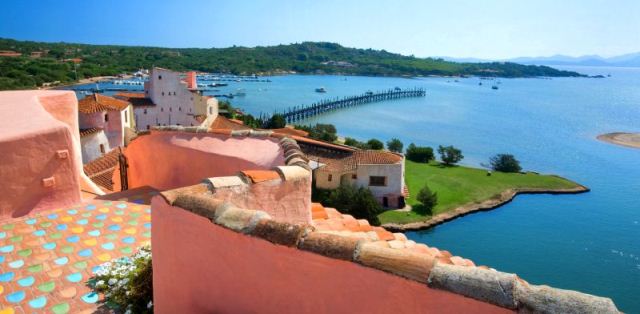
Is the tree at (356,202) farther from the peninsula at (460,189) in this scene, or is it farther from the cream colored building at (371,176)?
the cream colored building at (371,176)

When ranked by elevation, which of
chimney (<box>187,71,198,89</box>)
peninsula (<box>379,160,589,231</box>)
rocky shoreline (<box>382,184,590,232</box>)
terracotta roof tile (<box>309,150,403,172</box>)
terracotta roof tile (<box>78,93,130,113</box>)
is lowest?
rocky shoreline (<box>382,184,590,232</box>)

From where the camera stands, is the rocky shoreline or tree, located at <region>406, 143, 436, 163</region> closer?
the rocky shoreline

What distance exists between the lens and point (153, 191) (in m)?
8.05

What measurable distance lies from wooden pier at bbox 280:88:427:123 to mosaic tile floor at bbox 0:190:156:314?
193 feet

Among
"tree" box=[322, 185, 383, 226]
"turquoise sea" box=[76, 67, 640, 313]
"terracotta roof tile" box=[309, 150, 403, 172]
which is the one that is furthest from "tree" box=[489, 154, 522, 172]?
"tree" box=[322, 185, 383, 226]

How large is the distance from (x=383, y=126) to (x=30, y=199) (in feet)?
205

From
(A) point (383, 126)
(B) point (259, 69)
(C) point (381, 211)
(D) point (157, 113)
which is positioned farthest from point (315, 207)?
(B) point (259, 69)

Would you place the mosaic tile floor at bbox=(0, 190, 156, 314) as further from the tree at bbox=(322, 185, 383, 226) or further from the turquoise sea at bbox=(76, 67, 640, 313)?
the turquoise sea at bbox=(76, 67, 640, 313)

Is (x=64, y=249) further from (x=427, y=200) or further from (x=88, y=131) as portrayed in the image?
(x=427, y=200)

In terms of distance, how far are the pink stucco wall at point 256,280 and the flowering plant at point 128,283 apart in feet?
1.97

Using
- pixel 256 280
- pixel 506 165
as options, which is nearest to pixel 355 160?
pixel 506 165

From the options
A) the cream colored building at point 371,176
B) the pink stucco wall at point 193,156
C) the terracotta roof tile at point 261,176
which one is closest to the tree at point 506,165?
the cream colored building at point 371,176

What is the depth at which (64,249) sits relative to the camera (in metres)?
5.79

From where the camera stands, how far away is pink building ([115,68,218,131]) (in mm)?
38469
